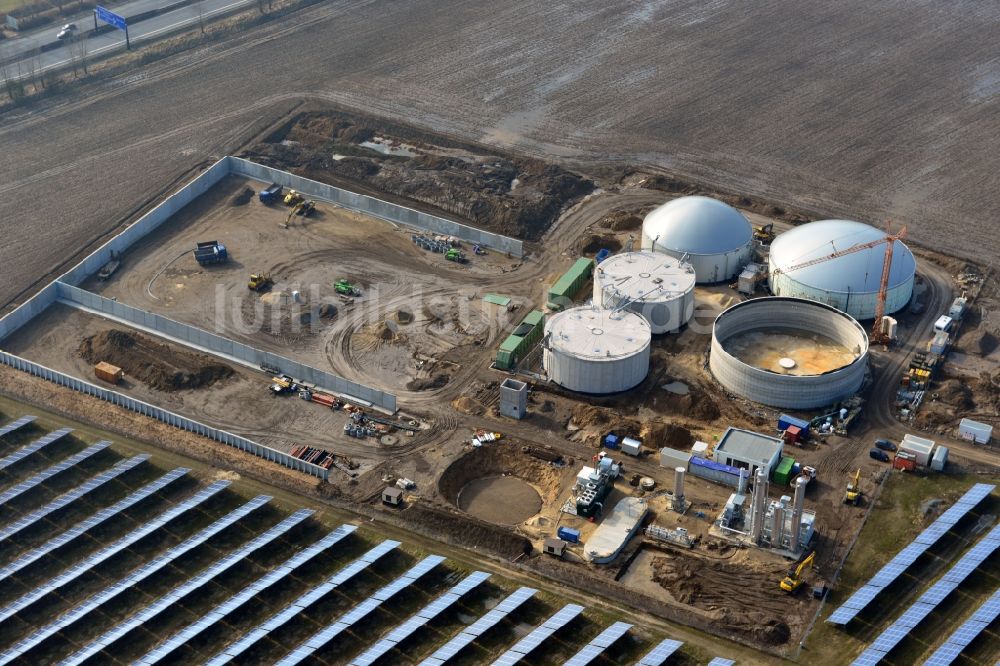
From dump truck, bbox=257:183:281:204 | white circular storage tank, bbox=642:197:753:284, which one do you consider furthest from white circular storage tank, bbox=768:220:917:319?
dump truck, bbox=257:183:281:204

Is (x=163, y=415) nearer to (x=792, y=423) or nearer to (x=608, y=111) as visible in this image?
(x=792, y=423)

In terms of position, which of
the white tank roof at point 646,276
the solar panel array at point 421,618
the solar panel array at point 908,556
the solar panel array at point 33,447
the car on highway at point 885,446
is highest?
the white tank roof at point 646,276

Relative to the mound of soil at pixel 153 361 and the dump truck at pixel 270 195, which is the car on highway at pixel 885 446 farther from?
the dump truck at pixel 270 195

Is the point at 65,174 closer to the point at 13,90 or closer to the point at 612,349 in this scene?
the point at 13,90

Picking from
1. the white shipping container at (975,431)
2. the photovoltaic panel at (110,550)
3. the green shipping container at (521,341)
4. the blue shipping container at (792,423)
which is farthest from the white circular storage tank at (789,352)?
the photovoltaic panel at (110,550)

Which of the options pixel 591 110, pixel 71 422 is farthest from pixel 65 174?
pixel 591 110

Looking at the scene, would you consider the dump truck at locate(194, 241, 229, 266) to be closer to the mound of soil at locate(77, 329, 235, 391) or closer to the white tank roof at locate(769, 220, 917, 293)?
the mound of soil at locate(77, 329, 235, 391)
